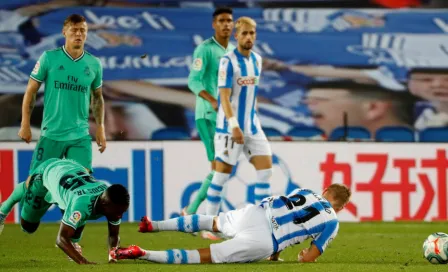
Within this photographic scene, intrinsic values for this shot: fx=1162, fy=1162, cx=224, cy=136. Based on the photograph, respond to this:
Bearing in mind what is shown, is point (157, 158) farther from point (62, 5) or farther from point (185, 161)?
point (62, 5)

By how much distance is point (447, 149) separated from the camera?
492 inches

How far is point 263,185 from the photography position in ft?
31.9

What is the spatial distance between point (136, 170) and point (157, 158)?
261 millimetres

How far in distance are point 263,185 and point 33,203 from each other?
220cm

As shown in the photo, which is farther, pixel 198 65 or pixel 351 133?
pixel 351 133

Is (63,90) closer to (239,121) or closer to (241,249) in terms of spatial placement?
(239,121)

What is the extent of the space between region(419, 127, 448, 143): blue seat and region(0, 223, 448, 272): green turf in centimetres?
207

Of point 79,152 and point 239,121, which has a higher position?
point 239,121

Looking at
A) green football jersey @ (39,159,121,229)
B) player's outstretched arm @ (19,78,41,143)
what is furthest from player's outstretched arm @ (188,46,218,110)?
green football jersey @ (39,159,121,229)

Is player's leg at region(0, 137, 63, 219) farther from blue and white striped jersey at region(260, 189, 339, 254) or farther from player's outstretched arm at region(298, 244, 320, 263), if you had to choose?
player's outstretched arm at region(298, 244, 320, 263)

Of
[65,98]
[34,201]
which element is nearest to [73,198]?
[34,201]

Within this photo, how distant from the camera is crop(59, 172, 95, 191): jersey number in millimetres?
7516

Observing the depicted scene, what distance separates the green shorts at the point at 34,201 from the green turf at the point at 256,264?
0.31 m

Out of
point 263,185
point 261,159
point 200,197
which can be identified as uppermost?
point 261,159
